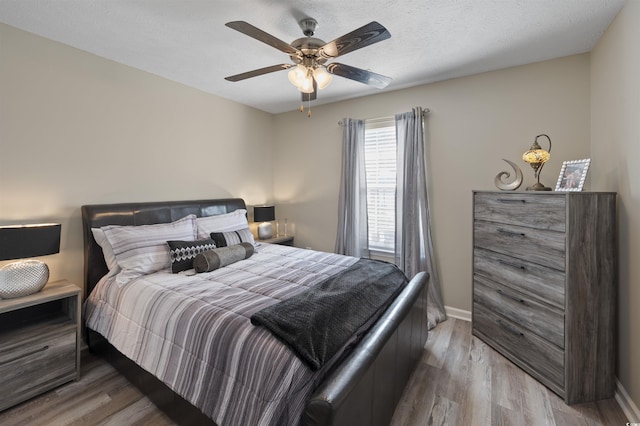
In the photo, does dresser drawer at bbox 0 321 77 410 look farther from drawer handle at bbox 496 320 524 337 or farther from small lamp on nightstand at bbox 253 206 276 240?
drawer handle at bbox 496 320 524 337

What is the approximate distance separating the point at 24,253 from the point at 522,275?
359cm

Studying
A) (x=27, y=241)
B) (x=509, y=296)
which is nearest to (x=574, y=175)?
(x=509, y=296)

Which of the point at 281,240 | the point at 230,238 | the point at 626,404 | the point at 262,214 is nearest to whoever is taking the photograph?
the point at 626,404

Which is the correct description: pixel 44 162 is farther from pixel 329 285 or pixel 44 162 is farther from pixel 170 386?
pixel 329 285

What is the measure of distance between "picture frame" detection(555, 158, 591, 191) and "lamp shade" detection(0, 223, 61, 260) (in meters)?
3.81

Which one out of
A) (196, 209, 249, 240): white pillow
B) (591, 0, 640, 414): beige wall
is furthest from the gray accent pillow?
(591, 0, 640, 414): beige wall

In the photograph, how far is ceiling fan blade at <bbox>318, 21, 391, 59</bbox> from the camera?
1513 mm

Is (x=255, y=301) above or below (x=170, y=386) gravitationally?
above

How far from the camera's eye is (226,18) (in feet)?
6.60

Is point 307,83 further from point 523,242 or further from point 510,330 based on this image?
point 510,330

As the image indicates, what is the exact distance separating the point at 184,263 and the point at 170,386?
3.31ft

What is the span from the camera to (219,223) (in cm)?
311

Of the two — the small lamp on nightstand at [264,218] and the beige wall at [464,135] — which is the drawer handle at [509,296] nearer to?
the beige wall at [464,135]

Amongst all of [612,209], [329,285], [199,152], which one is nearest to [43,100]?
[199,152]
